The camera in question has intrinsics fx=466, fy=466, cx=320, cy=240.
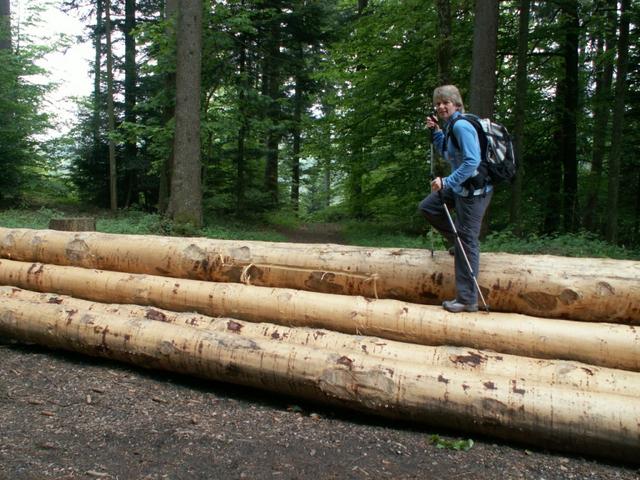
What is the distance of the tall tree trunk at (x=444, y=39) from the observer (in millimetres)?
9680

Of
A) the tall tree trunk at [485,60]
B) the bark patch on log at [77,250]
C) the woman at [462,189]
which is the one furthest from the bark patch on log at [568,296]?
the tall tree trunk at [485,60]

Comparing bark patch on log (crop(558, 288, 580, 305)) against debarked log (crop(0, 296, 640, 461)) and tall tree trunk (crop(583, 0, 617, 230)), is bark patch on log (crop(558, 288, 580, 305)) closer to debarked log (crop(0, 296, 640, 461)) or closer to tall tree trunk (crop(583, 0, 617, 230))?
debarked log (crop(0, 296, 640, 461))

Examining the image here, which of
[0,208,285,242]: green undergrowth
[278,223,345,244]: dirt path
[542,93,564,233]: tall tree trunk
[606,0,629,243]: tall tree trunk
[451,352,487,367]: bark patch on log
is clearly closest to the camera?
[451,352,487,367]: bark patch on log

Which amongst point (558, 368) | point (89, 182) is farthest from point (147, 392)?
point (89, 182)

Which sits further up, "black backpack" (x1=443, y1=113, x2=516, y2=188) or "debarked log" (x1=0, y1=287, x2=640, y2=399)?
"black backpack" (x1=443, y1=113, x2=516, y2=188)

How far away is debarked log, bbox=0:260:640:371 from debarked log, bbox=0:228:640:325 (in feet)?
0.54

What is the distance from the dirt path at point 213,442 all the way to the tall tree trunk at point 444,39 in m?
8.28

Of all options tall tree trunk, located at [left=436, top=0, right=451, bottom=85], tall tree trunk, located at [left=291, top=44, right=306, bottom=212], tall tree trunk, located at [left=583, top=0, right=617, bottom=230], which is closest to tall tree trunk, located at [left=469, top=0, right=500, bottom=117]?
tall tree trunk, located at [left=436, top=0, right=451, bottom=85]

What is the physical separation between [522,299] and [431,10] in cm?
969

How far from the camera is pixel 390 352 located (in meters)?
4.08

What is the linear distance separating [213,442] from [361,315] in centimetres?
178

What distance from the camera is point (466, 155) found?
13.2ft

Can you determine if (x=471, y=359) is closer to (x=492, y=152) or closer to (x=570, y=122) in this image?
(x=492, y=152)

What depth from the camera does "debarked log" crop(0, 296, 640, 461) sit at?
3.20 m
